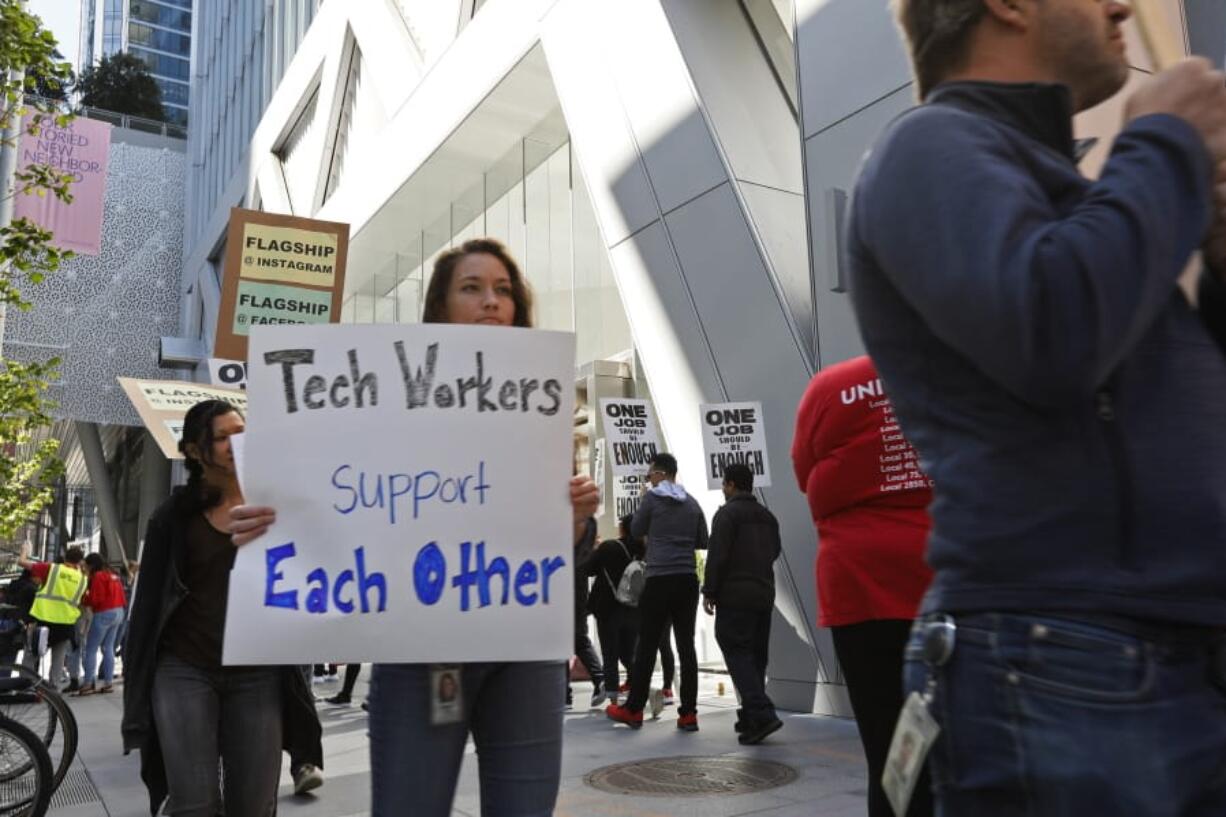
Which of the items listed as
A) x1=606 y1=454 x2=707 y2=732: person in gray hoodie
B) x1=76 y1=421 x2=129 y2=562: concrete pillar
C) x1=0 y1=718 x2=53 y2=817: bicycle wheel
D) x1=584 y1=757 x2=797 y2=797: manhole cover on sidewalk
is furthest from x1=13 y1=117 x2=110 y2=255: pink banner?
x1=76 y1=421 x2=129 y2=562: concrete pillar

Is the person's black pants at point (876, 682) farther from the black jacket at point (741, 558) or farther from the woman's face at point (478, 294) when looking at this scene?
the black jacket at point (741, 558)

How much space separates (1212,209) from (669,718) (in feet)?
26.9

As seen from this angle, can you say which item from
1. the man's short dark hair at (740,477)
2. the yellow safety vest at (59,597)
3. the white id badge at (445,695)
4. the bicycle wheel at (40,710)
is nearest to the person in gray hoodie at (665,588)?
the man's short dark hair at (740,477)

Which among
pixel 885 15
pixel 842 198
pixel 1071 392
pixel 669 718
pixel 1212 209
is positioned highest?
pixel 885 15

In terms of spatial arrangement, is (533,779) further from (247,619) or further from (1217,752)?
(1217,752)

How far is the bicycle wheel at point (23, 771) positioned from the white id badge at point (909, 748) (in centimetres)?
564

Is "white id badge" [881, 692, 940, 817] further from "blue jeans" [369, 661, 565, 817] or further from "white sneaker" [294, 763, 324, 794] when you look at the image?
"white sneaker" [294, 763, 324, 794]

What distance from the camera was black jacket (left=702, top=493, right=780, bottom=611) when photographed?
24.8ft

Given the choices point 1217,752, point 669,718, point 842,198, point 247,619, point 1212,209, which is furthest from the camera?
point 669,718

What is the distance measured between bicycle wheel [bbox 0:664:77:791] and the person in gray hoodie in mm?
3914

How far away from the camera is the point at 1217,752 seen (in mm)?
1058

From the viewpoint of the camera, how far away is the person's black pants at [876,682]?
9.37ft

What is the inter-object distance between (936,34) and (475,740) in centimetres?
177

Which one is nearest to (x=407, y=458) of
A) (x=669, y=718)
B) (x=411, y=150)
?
(x=669, y=718)
